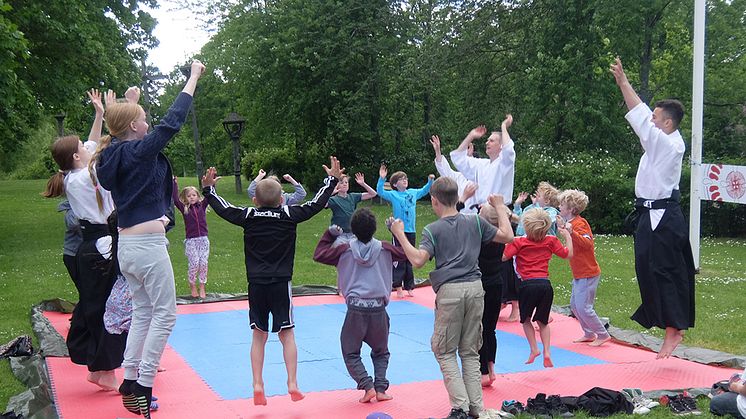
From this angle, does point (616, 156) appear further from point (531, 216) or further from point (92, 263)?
point (92, 263)

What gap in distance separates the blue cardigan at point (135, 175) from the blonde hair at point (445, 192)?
173 centimetres

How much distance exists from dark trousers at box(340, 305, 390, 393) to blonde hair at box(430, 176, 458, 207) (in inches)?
40.6

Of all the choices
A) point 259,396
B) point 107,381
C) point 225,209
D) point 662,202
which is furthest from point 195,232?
point 662,202

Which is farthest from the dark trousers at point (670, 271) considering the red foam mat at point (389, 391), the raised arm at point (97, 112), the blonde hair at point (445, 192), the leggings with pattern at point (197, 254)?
the leggings with pattern at point (197, 254)

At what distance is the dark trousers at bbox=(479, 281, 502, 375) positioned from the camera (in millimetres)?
6020

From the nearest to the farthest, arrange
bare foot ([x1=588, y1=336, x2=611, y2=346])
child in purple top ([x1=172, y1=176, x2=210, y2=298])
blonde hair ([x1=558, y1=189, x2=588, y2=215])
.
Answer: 1. blonde hair ([x1=558, y1=189, x2=588, y2=215])
2. bare foot ([x1=588, y1=336, x2=611, y2=346])
3. child in purple top ([x1=172, y1=176, x2=210, y2=298])

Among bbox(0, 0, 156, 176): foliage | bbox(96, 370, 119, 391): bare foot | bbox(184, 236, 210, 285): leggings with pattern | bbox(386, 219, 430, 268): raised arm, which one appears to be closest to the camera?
bbox(386, 219, 430, 268): raised arm

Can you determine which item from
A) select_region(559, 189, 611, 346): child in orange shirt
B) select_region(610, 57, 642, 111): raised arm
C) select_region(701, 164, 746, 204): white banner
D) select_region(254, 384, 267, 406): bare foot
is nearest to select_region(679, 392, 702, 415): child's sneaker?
select_region(559, 189, 611, 346): child in orange shirt

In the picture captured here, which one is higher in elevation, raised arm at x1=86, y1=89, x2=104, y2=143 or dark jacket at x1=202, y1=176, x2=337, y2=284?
raised arm at x1=86, y1=89, x2=104, y2=143

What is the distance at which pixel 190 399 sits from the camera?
581 centimetres

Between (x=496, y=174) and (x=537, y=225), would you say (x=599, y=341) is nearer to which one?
(x=537, y=225)

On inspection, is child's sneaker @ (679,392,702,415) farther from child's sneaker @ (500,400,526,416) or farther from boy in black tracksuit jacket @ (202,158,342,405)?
boy in black tracksuit jacket @ (202,158,342,405)

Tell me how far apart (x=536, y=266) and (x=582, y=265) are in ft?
3.87

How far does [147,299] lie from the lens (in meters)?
4.86
